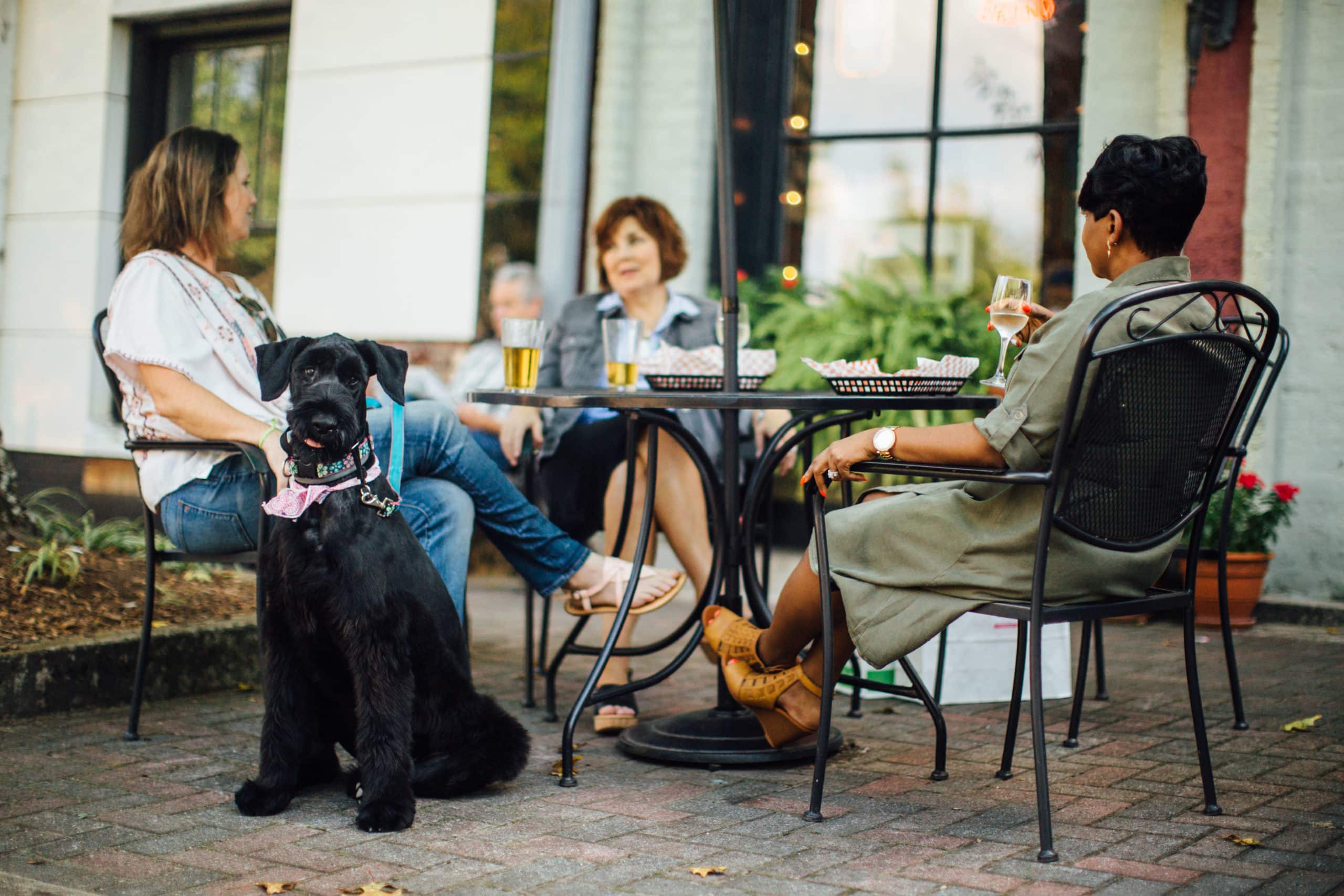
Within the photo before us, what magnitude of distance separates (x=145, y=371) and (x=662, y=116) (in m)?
3.99

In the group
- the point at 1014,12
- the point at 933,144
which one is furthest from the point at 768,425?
the point at 1014,12

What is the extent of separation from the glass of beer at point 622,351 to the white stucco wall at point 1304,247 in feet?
10.4

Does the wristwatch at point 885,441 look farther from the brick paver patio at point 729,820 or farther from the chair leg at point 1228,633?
the chair leg at point 1228,633

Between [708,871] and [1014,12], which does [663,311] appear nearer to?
[708,871]

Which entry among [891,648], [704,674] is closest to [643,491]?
[704,674]

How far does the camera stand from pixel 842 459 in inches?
106

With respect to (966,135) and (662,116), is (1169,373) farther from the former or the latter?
(662,116)

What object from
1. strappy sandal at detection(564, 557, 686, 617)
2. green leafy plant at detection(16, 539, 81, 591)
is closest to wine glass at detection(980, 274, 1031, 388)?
strappy sandal at detection(564, 557, 686, 617)

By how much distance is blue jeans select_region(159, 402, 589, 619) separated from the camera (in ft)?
10.9

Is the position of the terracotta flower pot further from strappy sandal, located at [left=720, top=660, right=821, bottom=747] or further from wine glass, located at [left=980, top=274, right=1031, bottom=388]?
strappy sandal, located at [left=720, top=660, right=821, bottom=747]

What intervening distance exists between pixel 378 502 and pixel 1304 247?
4330mm

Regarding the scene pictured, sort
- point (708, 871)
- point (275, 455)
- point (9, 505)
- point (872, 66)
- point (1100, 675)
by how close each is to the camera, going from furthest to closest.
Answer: point (872, 66)
point (9, 505)
point (1100, 675)
point (275, 455)
point (708, 871)

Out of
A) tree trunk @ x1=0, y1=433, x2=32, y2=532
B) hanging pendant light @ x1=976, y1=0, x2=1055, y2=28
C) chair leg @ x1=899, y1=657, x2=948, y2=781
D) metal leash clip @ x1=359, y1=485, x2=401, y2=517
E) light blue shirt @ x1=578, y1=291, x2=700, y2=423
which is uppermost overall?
hanging pendant light @ x1=976, y1=0, x2=1055, y2=28

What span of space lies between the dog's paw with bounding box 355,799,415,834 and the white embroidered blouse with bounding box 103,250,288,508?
1160 millimetres
